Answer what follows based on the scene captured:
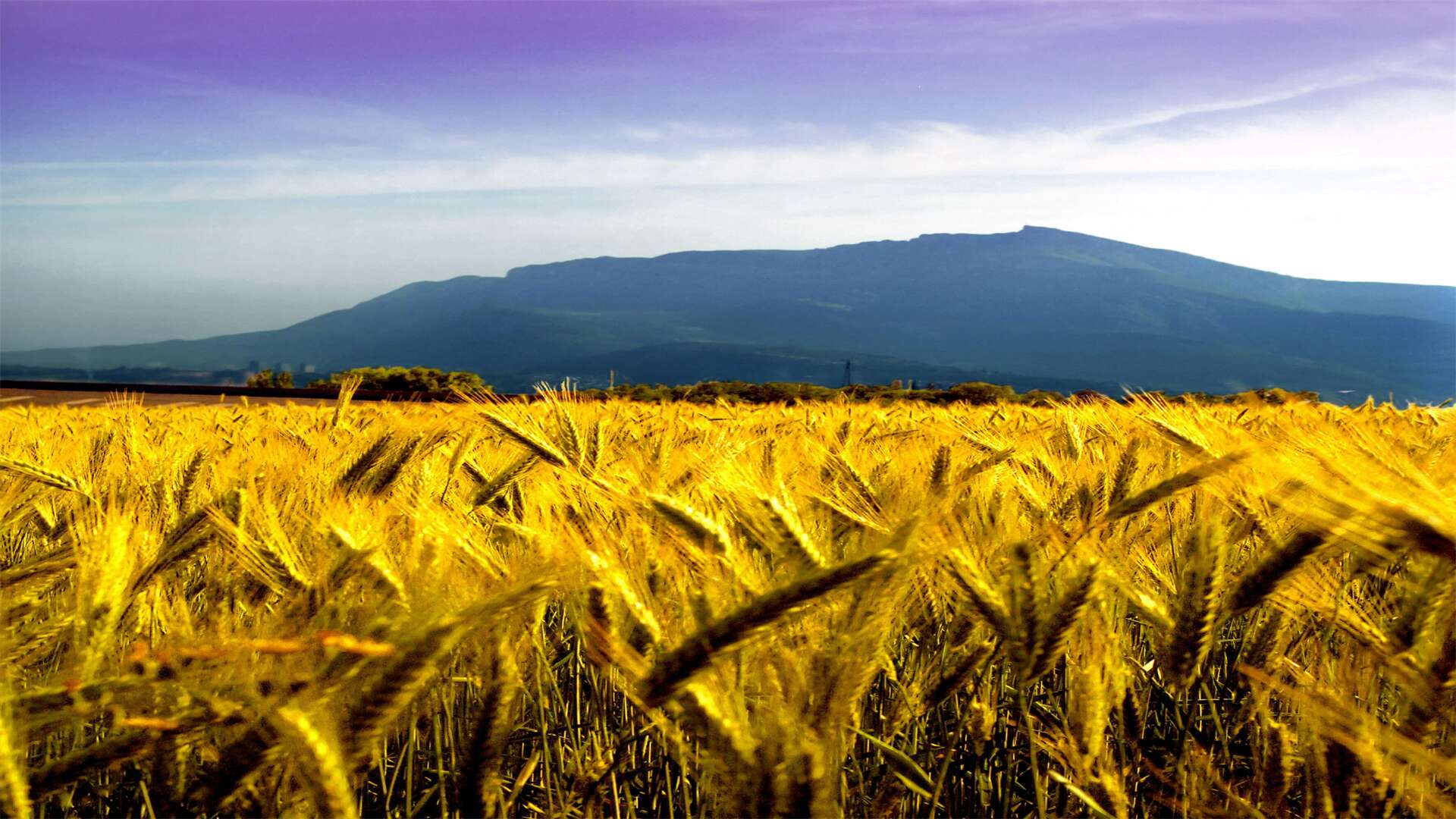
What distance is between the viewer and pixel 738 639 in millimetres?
1019

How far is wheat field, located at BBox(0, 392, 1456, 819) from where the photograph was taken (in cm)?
102

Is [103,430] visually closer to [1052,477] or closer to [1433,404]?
[1052,477]

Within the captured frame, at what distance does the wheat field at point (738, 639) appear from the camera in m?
1.02

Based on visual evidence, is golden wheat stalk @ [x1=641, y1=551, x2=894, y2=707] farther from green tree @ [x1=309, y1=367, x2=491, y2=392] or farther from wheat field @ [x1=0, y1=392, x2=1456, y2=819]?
green tree @ [x1=309, y1=367, x2=491, y2=392]

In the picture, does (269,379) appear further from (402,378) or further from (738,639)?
(738,639)

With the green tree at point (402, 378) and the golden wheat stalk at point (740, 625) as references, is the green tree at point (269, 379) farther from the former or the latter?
the golden wheat stalk at point (740, 625)

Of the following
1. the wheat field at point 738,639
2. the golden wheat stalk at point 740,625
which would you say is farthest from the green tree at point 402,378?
the golden wheat stalk at point 740,625

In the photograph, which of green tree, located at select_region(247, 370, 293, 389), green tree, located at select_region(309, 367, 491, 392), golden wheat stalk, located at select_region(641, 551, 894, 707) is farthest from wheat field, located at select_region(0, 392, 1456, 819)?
green tree, located at select_region(247, 370, 293, 389)

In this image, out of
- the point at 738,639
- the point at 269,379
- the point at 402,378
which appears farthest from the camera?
the point at 269,379

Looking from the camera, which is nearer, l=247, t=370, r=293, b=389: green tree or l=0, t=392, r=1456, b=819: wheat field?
l=0, t=392, r=1456, b=819: wheat field

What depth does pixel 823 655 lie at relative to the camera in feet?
3.57

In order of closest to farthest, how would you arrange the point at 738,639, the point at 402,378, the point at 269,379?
the point at 738,639
the point at 402,378
the point at 269,379

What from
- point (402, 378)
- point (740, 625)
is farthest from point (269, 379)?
point (740, 625)

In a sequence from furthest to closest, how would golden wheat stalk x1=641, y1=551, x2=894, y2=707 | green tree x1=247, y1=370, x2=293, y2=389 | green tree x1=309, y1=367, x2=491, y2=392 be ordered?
green tree x1=247, y1=370, x2=293, y2=389 < green tree x1=309, y1=367, x2=491, y2=392 < golden wheat stalk x1=641, y1=551, x2=894, y2=707
